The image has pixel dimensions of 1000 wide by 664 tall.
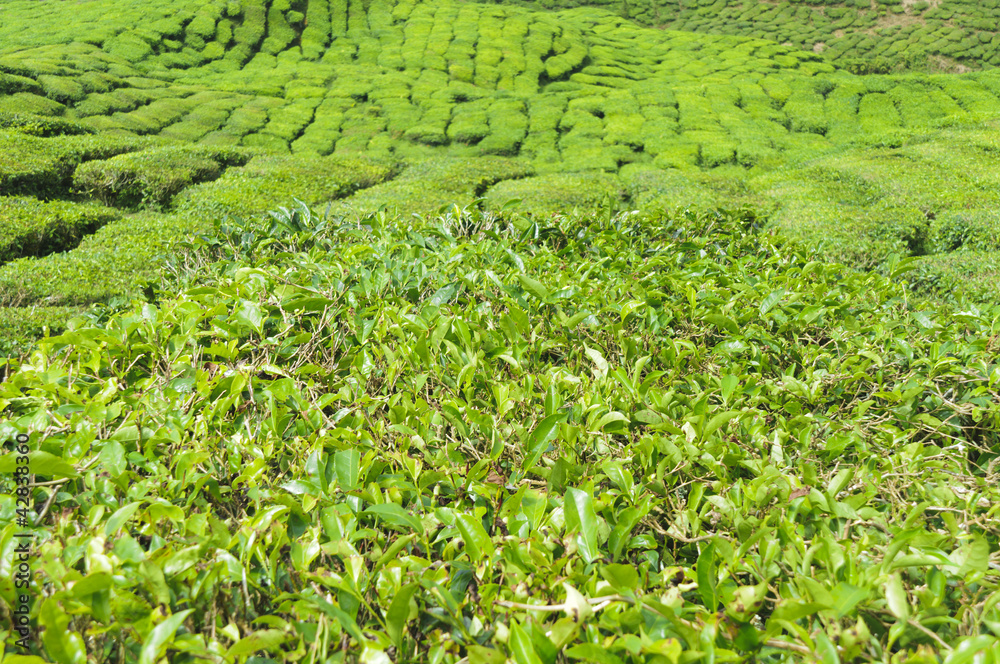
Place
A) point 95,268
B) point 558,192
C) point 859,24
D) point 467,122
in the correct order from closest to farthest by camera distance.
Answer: point 95,268, point 558,192, point 467,122, point 859,24

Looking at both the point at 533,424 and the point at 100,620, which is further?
the point at 533,424

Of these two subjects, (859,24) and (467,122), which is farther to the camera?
(859,24)

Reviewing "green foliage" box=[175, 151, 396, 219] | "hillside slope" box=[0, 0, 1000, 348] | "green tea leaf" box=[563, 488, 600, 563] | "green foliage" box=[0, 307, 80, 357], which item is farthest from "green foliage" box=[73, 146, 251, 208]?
"green tea leaf" box=[563, 488, 600, 563]

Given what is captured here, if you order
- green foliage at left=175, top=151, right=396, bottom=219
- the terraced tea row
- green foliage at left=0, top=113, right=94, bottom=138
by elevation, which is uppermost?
the terraced tea row

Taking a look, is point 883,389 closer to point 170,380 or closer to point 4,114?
point 170,380

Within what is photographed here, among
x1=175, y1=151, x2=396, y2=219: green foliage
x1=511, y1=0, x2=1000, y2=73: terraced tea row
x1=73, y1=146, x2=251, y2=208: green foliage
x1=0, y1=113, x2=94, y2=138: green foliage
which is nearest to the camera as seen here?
x1=175, y1=151, x2=396, y2=219: green foliage

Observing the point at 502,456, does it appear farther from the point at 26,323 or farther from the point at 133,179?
the point at 133,179

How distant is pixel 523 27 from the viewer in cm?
2906

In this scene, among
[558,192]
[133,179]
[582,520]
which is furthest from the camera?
[133,179]

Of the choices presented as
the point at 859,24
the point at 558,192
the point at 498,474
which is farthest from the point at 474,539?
the point at 859,24

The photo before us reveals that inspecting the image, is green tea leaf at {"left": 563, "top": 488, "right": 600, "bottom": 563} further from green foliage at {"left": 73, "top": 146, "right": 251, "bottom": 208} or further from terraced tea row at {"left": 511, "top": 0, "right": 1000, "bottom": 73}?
terraced tea row at {"left": 511, "top": 0, "right": 1000, "bottom": 73}

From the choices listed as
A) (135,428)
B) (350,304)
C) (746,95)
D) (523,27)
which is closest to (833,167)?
(746,95)

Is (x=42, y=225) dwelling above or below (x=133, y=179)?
below

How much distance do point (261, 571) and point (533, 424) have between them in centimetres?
86
